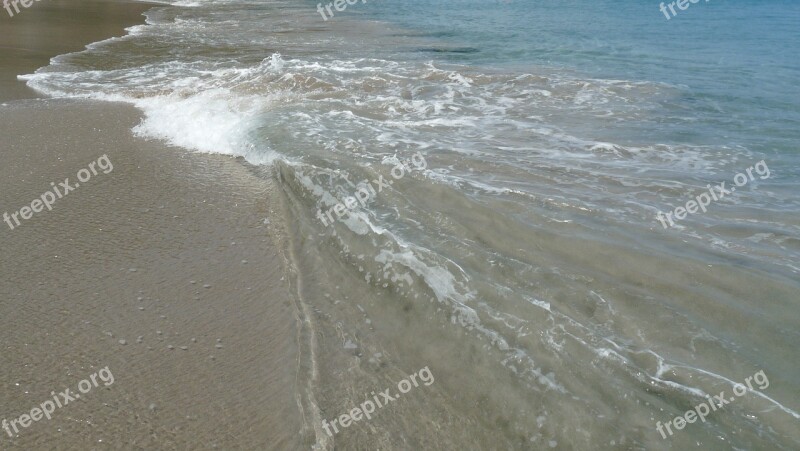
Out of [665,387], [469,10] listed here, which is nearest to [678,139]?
[665,387]

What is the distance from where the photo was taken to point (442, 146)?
7500 millimetres
